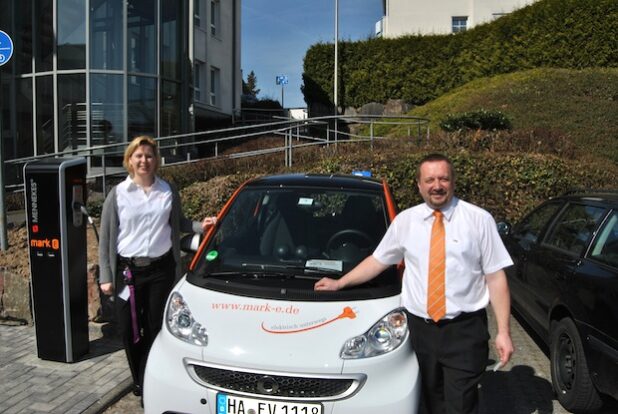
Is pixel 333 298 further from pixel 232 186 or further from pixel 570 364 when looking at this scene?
pixel 232 186

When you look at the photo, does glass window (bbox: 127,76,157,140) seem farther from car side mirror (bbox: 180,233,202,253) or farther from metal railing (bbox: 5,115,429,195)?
car side mirror (bbox: 180,233,202,253)

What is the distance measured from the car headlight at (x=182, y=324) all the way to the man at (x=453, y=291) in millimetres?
1129

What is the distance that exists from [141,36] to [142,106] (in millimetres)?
1816

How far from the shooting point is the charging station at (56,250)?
4434 millimetres

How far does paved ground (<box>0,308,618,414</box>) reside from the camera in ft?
12.5

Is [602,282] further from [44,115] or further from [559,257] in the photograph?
[44,115]

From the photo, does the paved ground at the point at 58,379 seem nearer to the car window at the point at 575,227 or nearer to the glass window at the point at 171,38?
the car window at the point at 575,227

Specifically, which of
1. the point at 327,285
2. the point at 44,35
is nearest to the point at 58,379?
the point at 327,285

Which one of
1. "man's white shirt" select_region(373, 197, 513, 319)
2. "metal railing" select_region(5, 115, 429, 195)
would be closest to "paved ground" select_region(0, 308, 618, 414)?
"man's white shirt" select_region(373, 197, 513, 319)

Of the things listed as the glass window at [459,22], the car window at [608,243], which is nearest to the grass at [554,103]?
the car window at [608,243]

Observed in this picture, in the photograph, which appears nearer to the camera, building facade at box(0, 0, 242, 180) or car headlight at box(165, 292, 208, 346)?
car headlight at box(165, 292, 208, 346)

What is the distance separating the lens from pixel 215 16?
2280cm

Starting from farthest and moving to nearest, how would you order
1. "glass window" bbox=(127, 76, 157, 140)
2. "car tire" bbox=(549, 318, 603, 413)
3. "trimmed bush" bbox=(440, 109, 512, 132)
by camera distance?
1. "glass window" bbox=(127, 76, 157, 140)
2. "trimmed bush" bbox=(440, 109, 512, 132)
3. "car tire" bbox=(549, 318, 603, 413)

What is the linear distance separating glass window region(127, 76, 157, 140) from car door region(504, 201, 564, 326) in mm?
10392
